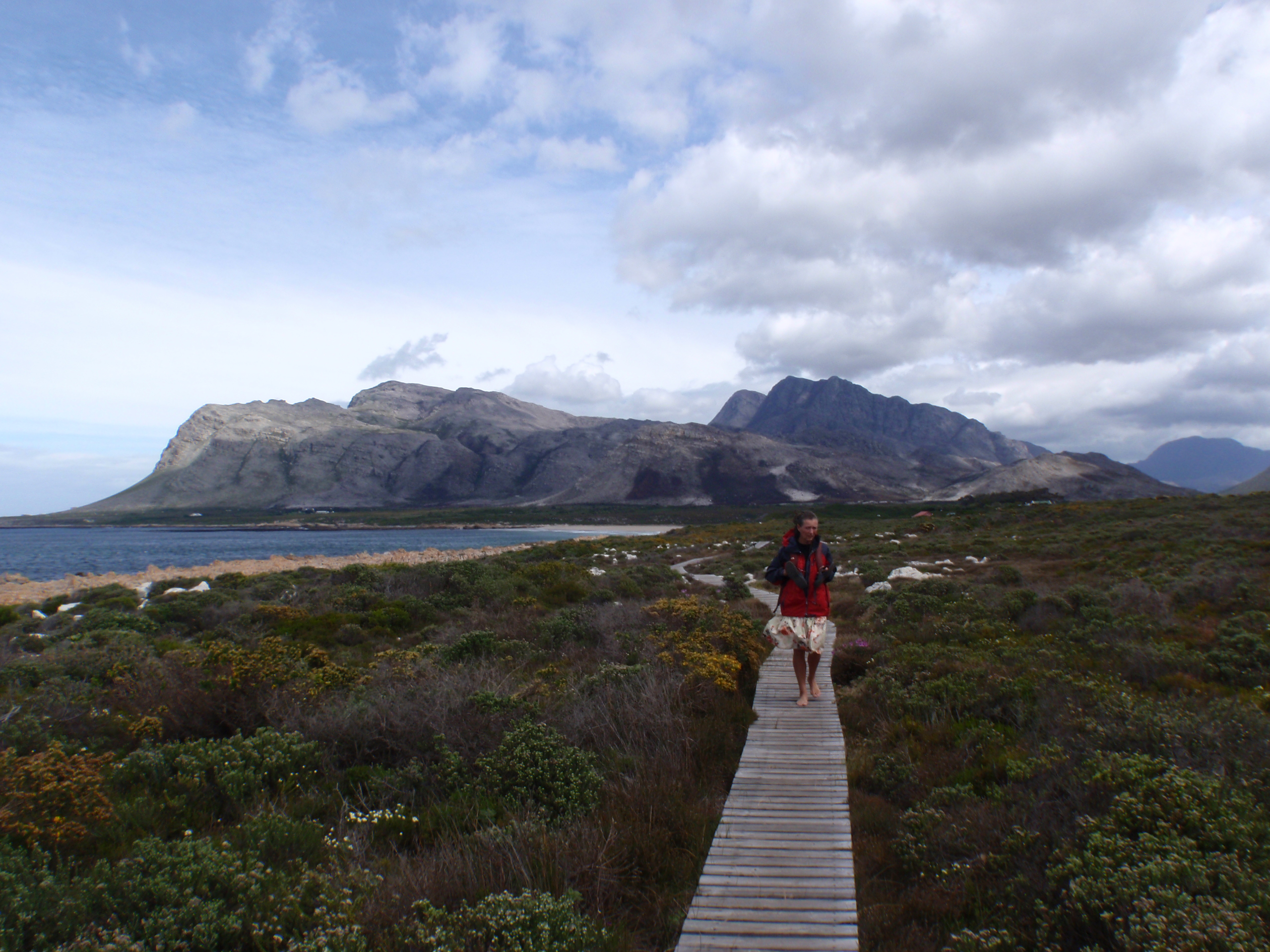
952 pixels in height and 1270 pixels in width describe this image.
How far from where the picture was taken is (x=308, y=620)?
45.9ft

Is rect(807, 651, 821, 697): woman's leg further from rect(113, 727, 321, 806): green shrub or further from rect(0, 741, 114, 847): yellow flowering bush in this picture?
rect(0, 741, 114, 847): yellow flowering bush

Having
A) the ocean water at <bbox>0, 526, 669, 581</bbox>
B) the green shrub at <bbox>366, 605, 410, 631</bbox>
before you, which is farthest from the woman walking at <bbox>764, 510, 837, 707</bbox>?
the ocean water at <bbox>0, 526, 669, 581</bbox>

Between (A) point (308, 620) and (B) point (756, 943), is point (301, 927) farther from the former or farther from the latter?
(A) point (308, 620)

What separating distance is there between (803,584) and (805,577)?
0.33 ft

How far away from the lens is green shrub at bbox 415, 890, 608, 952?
122 inches

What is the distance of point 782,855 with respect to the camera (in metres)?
4.56

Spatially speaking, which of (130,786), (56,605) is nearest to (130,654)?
(130,786)

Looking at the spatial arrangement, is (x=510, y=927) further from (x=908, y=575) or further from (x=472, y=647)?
(x=908, y=575)

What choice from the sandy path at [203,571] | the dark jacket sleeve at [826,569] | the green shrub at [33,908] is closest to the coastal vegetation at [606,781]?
the green shrub at [33,908]

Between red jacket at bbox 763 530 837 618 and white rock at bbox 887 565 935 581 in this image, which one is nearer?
red jacket at bbox 763 530 837 618

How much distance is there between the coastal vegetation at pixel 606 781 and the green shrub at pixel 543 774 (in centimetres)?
3

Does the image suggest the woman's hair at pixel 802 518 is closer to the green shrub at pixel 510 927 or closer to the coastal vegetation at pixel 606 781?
the coastal vegetation at pixel 606 781

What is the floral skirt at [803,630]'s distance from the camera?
7453 mm

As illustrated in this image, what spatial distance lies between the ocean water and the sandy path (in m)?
7.60
